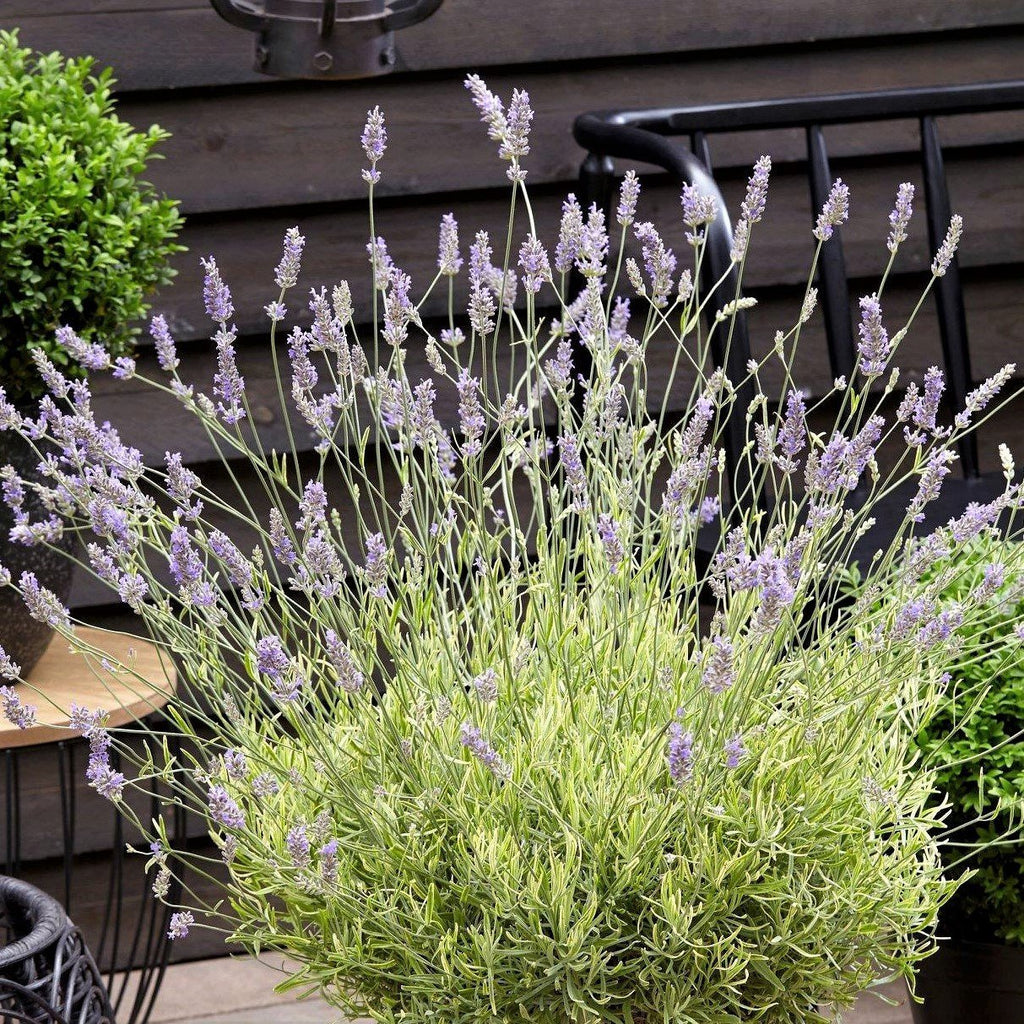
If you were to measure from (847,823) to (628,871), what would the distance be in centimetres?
19

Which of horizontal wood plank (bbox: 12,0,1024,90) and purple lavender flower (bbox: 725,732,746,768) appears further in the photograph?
horizontal wood plank (bbox: 12,0,1024,90)

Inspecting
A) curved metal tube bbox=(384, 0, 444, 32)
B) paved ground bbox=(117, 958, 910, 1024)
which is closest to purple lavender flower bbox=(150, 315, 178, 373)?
curved metal tube bbox=(384, 0, 444, 32)

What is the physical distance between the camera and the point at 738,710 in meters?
1.07

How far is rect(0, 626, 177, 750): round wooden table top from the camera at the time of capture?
1592 millimetres

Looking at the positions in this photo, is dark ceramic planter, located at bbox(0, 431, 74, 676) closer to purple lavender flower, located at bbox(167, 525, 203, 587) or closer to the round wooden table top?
the round wooden table top

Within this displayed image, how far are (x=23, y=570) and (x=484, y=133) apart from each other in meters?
1.18

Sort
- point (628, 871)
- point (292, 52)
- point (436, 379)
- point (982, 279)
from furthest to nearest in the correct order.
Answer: point (982, 279)
point (436, 379)
point (292, 52)
point (628, 871)

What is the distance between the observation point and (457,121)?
98.5 inches

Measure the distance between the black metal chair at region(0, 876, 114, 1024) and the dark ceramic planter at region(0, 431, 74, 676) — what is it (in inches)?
23.8

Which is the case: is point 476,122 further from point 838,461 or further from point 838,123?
point 838,461

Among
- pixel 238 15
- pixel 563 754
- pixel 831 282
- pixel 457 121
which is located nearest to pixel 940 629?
pixel 563 754

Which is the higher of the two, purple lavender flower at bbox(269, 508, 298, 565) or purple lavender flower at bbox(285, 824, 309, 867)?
purple lavender flower at bbox(269, 508, 298, 565)

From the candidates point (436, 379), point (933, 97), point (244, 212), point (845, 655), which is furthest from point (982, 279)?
point (845, 655)

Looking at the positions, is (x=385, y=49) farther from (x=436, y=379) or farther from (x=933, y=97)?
(x=933, y=97)
